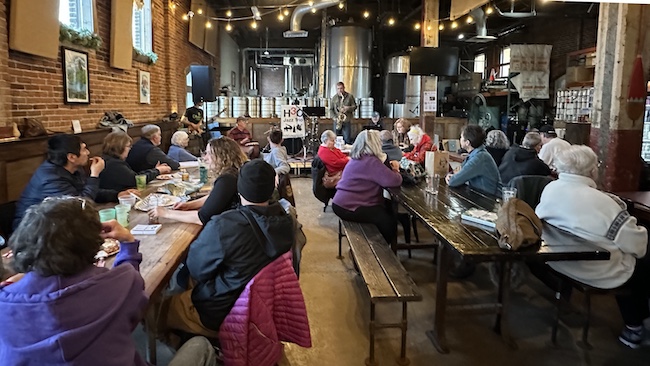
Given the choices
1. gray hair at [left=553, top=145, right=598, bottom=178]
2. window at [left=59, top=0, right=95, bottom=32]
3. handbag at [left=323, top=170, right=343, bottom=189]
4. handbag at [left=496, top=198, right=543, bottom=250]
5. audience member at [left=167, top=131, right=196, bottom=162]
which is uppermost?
window at [left=59, top=0, right=95, bottom=32]

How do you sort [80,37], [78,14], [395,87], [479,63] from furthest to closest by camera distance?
1. [479,63]
2. [395,87]
3. [78,14]
4. [80,37]

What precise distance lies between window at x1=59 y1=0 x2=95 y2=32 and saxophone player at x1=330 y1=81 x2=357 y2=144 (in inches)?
216

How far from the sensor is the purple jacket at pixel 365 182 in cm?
405

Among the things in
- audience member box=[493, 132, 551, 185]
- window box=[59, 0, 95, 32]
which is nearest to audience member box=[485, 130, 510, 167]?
audience member box=[493, 132, 551, 185]

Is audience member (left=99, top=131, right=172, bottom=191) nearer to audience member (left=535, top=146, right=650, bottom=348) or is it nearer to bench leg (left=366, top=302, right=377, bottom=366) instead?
bench leg (left=366, top=302, right=377, bottom=366)

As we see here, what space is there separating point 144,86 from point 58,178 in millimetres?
5169

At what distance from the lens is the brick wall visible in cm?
430

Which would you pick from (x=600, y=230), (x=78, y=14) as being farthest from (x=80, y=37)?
(x=600, y=230)

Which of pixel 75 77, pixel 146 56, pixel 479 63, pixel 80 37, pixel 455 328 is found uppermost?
pixel 479 63

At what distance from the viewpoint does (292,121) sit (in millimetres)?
10023

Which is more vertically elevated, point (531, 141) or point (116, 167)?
point (531, 141)

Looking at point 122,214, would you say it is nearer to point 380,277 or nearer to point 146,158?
point 380,277

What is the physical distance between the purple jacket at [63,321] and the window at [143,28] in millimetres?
7168

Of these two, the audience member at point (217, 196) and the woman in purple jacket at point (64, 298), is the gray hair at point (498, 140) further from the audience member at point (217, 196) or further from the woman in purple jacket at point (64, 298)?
the woman in purple jacket at point (64, 298)
